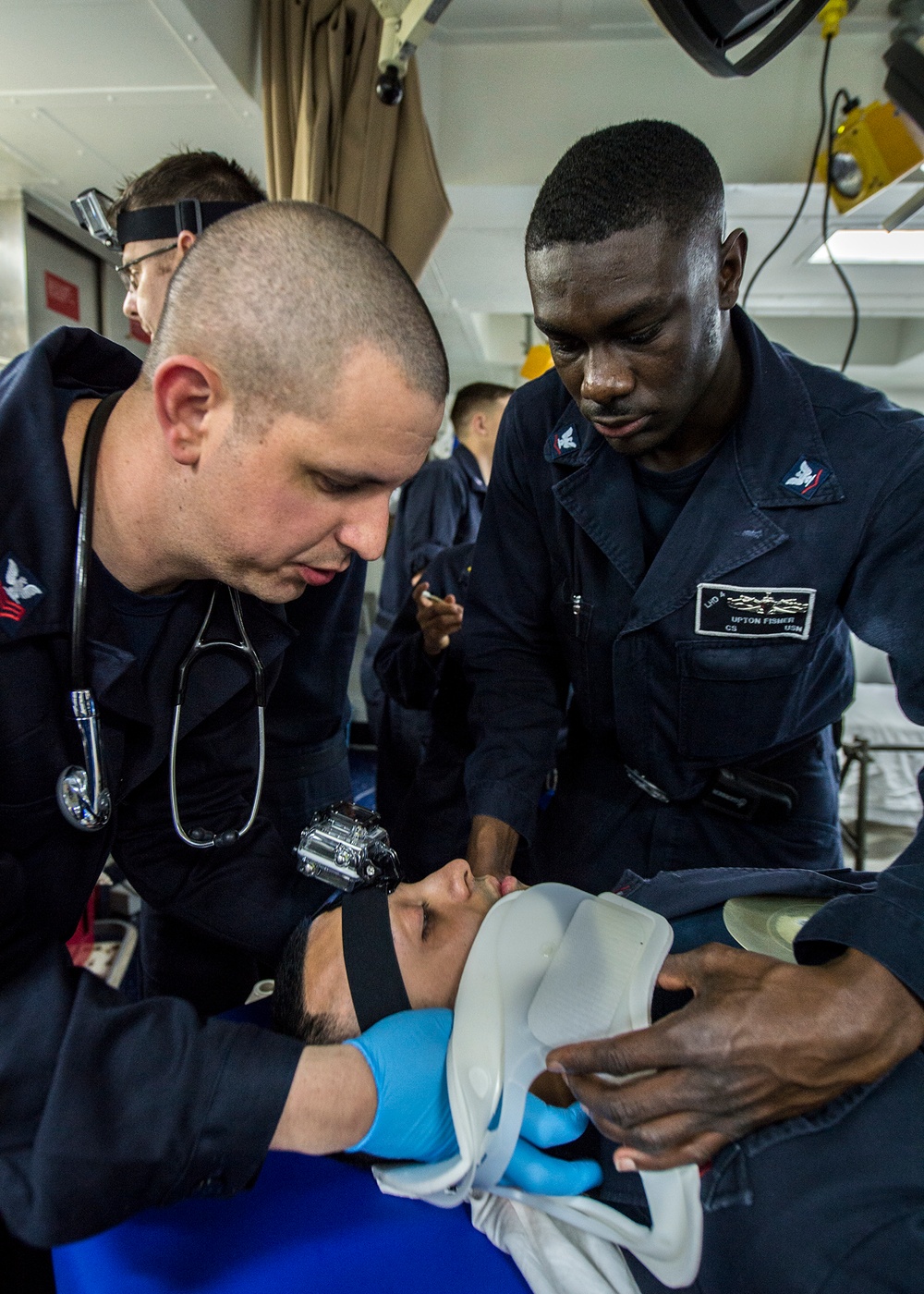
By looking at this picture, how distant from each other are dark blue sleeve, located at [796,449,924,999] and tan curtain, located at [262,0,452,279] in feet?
6.18

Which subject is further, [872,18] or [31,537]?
[872,18]

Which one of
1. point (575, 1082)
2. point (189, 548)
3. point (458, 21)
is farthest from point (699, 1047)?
point (458, 21)

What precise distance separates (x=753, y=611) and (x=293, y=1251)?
136 centimetres

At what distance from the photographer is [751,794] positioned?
5.72ft

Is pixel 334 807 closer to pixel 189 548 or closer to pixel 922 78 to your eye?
pixel 189 548

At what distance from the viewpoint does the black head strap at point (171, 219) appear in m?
1.82

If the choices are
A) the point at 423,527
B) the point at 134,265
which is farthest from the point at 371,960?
the point at 423,527

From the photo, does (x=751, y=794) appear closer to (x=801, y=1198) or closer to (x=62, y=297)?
(x=801, y=1198)

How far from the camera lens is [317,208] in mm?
1212

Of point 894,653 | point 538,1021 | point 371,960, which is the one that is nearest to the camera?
point 538,1021

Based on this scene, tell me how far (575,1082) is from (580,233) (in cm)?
129

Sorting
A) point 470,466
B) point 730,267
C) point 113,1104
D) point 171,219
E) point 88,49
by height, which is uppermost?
point 88,49

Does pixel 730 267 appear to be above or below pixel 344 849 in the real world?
above

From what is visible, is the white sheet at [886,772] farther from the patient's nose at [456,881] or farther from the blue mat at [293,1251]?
the blue mat at [293,1251]
